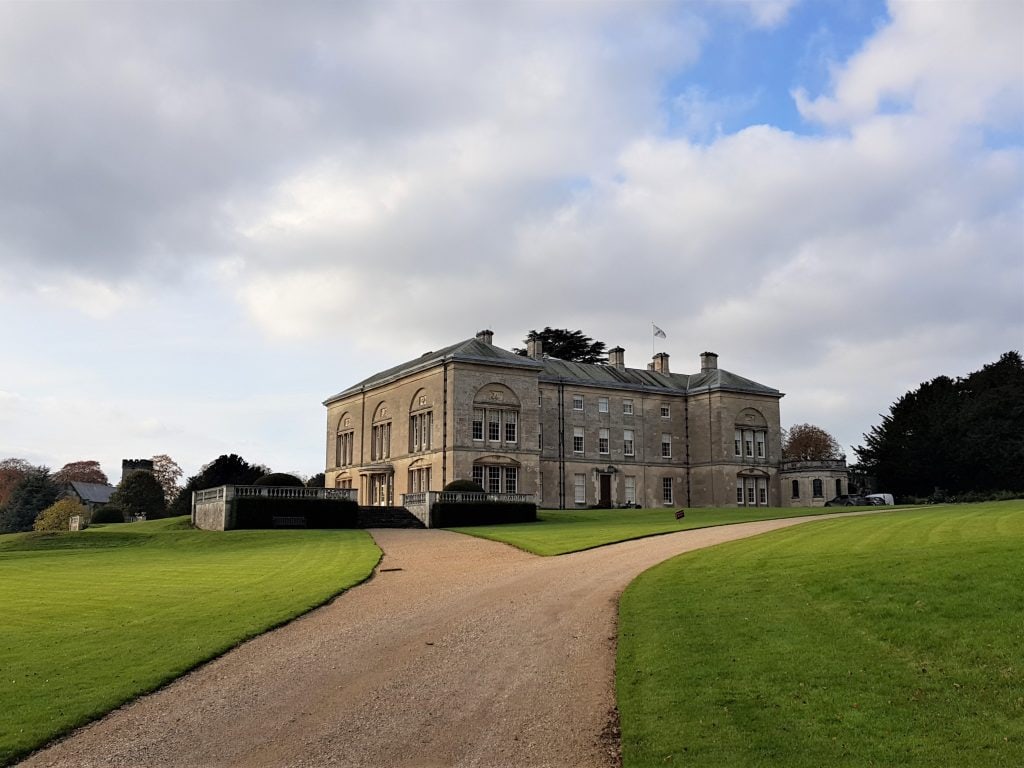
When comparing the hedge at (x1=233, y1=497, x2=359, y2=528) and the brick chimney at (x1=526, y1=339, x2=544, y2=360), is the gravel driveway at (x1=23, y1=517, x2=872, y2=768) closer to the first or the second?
the hedge at (x1=233, y1=497, x2=359, y2=528)

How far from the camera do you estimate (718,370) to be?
6706 centimetres

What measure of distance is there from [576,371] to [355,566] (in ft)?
140

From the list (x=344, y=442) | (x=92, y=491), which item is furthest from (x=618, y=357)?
(x=92, y=491)

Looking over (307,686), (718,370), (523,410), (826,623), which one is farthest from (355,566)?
(718,370)

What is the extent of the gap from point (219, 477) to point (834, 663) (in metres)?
62.3

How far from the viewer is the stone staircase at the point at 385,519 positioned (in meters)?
41.6

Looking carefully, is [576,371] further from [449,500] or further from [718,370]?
[449,500]

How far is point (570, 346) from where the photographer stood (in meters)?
88.2

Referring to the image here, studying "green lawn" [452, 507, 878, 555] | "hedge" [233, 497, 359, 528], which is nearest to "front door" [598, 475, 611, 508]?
"green lawn" [452, 507, 878, 555]

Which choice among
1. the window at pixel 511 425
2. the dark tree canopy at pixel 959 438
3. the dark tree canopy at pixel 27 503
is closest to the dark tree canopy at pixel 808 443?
the dark tree canopy at pixel 959 438

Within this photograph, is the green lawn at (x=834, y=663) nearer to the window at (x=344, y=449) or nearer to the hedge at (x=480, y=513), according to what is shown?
the hedge at (x=480, y=513)

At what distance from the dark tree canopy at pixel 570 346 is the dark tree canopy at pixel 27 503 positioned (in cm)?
4673

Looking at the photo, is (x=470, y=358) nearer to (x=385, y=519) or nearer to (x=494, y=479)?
(x=494, y=479)

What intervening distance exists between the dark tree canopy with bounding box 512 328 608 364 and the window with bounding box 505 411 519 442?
33283 mm
